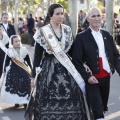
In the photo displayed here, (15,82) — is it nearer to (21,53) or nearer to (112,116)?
(21,53)

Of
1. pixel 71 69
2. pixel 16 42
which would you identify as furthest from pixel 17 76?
pixel 71 69

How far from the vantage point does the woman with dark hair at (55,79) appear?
19.2 feet

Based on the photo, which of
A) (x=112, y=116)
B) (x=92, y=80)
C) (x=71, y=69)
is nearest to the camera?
(x=92, y=80)

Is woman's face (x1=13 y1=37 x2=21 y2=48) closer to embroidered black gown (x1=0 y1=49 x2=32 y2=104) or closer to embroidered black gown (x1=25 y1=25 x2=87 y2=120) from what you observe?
embroidered black gown (x1=0 y1=49 x2=32 y2=104)

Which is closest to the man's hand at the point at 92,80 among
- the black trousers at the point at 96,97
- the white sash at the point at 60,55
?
the black trousers at the point at 96,97

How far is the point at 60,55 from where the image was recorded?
590cm

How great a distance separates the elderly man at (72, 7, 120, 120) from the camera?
568cm

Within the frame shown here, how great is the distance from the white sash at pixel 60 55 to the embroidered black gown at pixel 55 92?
2.7 inches

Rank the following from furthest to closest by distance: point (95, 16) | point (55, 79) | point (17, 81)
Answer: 1. point (17, 81)
2. point (55, 79)
3. point (95, 16)

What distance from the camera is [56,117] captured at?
5.86m

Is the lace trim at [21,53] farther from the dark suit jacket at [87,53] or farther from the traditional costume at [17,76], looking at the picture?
the dark suit jacket at [87,53]

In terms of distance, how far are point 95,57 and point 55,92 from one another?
26.7 inches

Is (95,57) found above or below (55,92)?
above

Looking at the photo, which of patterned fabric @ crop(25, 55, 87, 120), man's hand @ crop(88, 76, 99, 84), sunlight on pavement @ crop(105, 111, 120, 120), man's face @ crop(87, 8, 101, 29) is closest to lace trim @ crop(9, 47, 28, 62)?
sunlight on pavement @ crop(105, 111, 120, 120)
